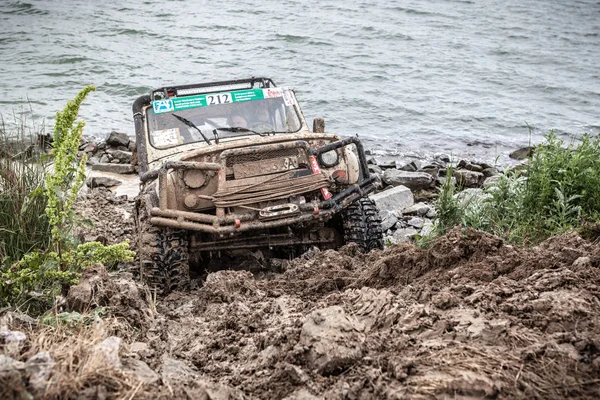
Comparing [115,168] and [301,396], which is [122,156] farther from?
[301,396]

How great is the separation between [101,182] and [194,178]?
206 inches

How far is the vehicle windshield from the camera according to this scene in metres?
6.48

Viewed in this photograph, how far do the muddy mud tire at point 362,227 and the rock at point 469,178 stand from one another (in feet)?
16.9

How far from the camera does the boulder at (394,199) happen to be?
8477mm

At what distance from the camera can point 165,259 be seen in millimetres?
5246

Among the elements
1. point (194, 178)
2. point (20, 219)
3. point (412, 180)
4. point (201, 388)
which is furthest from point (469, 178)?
point (201, 388)

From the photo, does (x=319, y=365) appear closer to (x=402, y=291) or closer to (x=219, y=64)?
(x=402, y=291)

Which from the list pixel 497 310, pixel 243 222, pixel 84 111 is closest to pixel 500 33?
pixel 84 111

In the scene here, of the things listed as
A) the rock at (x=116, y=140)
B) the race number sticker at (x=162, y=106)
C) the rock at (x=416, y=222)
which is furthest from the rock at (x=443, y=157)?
the race number sticker at (x=162, y=106)

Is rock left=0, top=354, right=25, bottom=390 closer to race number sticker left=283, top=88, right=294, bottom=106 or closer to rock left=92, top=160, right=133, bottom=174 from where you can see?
race number sticker left=283, top=88, right=294, bottom=106

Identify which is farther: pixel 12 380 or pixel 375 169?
pixel 375 169

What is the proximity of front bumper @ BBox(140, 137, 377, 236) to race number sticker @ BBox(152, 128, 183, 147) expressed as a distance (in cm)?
73

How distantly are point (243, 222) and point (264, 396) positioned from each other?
2689 millimetres

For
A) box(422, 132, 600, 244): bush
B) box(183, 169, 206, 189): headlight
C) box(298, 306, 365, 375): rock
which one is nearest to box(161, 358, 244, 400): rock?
box(298, 306, 365, 375): rock
